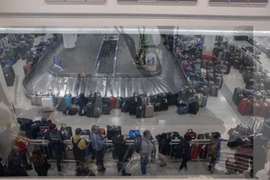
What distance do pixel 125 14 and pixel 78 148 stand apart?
2.59 metres

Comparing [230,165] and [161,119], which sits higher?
[161,119]

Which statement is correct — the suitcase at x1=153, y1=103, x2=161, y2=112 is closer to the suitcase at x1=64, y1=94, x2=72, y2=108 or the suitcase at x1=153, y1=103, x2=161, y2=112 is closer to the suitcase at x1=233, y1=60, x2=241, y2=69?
the suitcase at x1=64, y1=94, x2=72, y2=108

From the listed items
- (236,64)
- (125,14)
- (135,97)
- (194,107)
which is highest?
(125,14)

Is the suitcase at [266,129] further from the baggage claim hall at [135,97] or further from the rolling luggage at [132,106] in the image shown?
the rolling luggage at [132,106]

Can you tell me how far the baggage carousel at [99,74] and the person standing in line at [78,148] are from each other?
141 centimetres

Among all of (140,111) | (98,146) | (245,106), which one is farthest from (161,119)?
(245,106)

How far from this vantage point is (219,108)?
543 cm

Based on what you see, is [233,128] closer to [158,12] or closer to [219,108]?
[219,108]

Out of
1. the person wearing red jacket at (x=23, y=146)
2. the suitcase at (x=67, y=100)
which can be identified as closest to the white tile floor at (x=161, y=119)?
the suitcase at (x=67, y=100)

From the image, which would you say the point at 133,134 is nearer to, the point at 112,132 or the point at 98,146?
the point at 112,132

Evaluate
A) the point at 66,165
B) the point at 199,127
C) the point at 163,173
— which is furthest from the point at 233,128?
the point at 66,165

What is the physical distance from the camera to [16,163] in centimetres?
366

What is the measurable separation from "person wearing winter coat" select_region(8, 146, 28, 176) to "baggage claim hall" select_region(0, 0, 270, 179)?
0.5 inches

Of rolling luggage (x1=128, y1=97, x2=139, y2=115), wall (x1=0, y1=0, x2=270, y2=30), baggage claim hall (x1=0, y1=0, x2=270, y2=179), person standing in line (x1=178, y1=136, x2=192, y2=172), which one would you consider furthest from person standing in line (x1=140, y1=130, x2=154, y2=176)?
wall (x1=0, y1=0, x2=270, y2=30)
